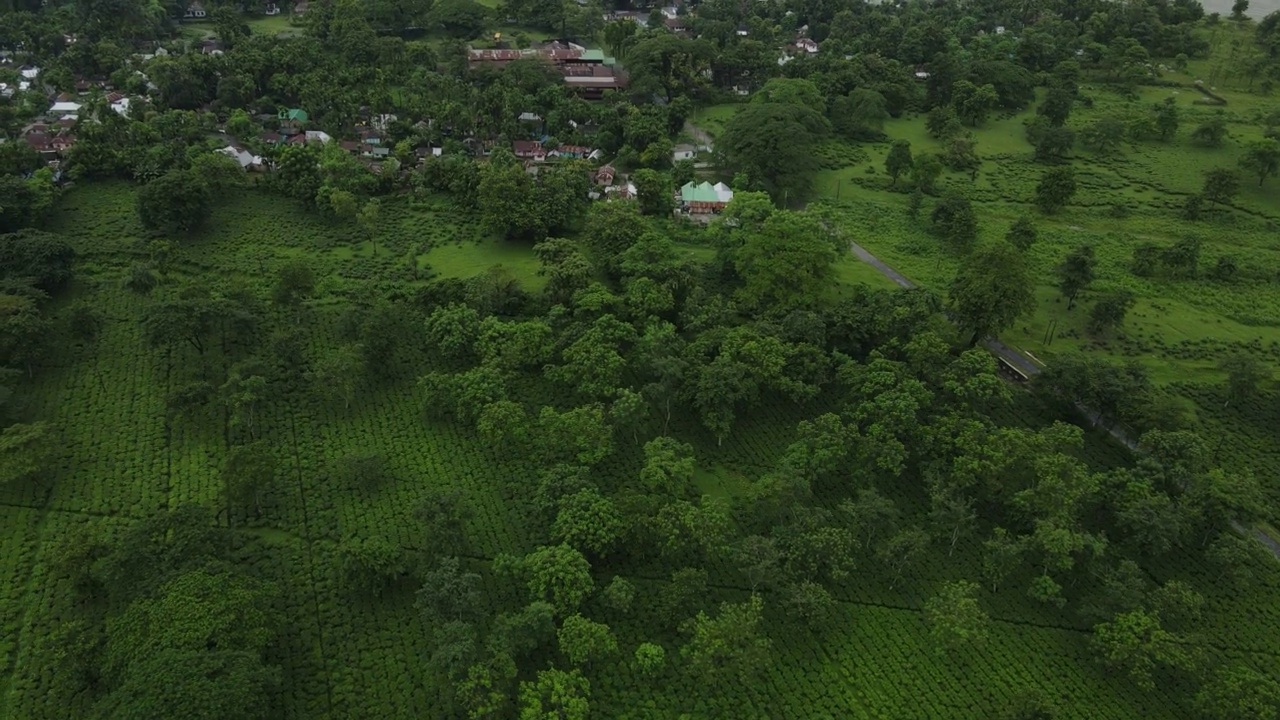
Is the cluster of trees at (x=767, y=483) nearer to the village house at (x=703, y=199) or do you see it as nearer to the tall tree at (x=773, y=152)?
the village house at (x=703, y=199)

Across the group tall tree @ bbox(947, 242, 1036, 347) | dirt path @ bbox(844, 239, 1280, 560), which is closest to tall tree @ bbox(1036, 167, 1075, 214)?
dirt path @ bbox(844, 239, 1280, 560)

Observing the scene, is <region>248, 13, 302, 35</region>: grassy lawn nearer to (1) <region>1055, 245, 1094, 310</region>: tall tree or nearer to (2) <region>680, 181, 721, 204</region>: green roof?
(2) <region>680, 181, 721, 204</region>: green roof

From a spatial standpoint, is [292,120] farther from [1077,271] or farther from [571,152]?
[1077,271]

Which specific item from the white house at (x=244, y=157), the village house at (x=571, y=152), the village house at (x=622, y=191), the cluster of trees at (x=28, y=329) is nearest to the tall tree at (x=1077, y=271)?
the village house at (x=622, y=191)

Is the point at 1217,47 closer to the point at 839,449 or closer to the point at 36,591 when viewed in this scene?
the point at 839,449

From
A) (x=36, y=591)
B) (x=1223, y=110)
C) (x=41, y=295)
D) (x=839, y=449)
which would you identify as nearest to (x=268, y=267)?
(x=41, y=295)
